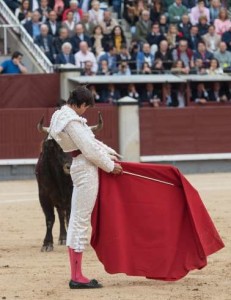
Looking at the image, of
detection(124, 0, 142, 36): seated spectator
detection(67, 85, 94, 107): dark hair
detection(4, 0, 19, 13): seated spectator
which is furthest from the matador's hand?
detection(124, 0, 142, 36): seated spectator

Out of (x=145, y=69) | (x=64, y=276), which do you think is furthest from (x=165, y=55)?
(x=64, y=276)

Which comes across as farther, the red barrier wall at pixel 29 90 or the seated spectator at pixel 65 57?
the red barrier wall at pixel 29 90

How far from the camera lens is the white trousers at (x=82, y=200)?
7426 mm

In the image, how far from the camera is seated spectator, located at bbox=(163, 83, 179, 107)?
64.6 ft

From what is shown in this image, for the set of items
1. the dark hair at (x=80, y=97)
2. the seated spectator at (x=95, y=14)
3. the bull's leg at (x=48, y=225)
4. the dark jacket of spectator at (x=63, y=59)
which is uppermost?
the seated spectator at (x=95, y=14)

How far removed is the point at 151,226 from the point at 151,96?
39.7 feet

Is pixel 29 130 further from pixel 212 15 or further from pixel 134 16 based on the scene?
pixel 212 15

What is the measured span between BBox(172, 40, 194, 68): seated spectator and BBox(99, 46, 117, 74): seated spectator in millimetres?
1122

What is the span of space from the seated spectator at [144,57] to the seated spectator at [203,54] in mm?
881

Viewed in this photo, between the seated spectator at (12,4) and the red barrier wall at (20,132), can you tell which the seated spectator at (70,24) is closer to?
the seated spectator at (12,4)

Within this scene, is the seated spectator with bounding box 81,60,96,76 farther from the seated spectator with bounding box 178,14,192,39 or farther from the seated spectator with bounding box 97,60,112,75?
the seated spectator with bounding box 178,14,192,39

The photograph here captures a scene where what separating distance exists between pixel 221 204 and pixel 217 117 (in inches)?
239

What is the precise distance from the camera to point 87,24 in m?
19.5

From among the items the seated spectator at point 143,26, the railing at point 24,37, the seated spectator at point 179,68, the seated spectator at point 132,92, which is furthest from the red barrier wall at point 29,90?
the seated spectator at point 179,68
